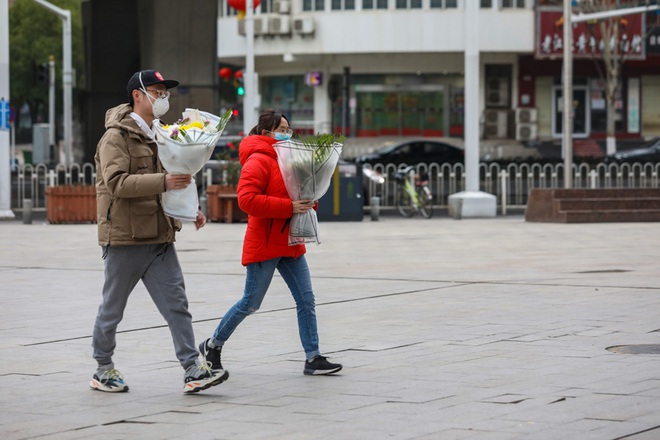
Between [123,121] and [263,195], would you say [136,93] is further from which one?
Answer: [263,195]

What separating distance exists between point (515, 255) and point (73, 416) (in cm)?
1179

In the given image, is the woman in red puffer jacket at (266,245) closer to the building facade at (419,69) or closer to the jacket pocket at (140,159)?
the jacket pocket at (140,159)

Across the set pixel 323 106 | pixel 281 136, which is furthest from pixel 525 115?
pixel 281 136

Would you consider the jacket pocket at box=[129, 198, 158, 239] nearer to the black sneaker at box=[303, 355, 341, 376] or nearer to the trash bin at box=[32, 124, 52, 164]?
the black sneaker at box=[303, 355, 341, 376]

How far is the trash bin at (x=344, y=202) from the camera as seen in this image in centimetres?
2879

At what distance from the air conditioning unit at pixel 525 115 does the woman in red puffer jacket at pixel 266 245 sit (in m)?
51.4

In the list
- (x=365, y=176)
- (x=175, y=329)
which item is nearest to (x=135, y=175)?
(x=175, y=329)

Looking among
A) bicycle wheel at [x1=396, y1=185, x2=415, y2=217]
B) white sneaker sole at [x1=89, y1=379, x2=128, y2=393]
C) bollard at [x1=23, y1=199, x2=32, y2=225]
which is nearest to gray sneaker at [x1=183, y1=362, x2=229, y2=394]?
white sneaker sole at [x1=89, y1=379, x2=128, y2=393]

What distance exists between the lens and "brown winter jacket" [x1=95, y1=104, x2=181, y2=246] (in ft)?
24.3

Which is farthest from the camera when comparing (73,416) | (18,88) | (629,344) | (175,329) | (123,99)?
(18,88)

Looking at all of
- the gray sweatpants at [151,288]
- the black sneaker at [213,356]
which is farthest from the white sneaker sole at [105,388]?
the black sneaker at [213,356]

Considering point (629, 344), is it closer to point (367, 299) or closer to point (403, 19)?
point (367, 299)

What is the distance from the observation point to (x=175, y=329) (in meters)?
7.56

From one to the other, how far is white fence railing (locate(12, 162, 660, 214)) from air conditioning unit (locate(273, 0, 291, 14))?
20042 millimetres
